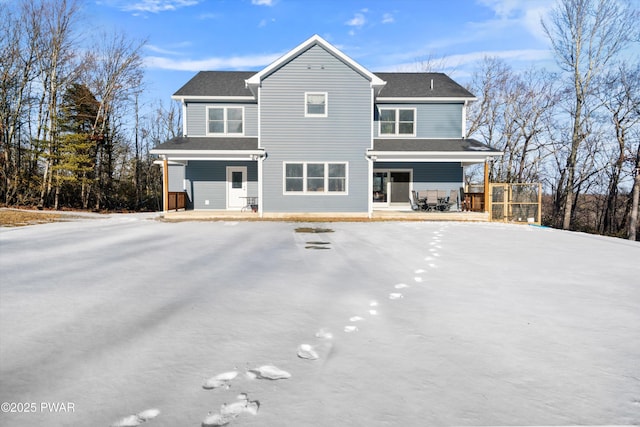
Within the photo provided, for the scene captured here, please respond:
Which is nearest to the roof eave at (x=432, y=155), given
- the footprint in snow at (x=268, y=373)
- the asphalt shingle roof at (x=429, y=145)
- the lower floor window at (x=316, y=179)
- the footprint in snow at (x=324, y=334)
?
the asphalt shingle roof at (x=429, y=145)

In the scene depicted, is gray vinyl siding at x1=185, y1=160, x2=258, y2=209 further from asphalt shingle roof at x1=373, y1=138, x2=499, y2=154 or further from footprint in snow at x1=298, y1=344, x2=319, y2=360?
footprint in snow at x1=298, y1=344, x2=319, y2=360

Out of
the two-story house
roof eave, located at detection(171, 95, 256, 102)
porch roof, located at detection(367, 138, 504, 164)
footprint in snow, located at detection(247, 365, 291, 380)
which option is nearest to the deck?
the two-story house

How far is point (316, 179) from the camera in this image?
15.5 metres

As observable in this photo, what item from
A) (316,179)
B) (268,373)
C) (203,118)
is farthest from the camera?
(203,118)

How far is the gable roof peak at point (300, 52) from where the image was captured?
14.9 m

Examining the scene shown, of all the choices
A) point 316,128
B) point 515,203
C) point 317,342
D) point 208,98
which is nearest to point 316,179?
point 316,128

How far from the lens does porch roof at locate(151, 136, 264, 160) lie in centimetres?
1468

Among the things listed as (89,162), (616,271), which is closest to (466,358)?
(616,271)

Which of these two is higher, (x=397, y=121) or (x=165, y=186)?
(x=397, y=121)

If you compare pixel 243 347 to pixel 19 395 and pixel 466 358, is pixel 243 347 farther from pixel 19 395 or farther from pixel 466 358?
pixel 466 358

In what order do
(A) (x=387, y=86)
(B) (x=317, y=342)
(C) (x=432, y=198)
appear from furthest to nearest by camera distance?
1. (A) (x=387, y=86)
2. (C) (x=432, y=198)
3. (B) (x=317, y=342)

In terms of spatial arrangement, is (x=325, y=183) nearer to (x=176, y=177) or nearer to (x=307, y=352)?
(x=176, y=177)

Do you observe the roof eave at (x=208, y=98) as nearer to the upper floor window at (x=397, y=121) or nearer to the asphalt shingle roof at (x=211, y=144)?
the asphalt shingle roof at (x=211, y=144)

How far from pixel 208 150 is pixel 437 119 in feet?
36.1
